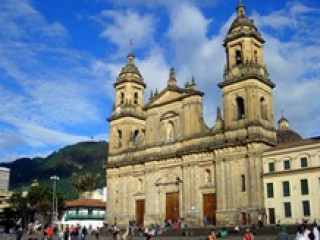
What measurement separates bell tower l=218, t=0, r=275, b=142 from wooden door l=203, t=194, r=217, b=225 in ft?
22.1

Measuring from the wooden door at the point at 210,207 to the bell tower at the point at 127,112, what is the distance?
14.3 m

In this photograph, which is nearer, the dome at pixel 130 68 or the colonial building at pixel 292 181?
the colonial building at pixel 292 181

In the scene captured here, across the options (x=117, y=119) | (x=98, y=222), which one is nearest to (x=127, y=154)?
(x=117, y=119)

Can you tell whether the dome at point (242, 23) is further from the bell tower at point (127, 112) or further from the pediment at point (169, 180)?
the pediment at point (169, 180)

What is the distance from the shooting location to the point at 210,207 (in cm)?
4484

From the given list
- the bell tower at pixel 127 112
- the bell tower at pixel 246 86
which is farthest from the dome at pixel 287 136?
the bell tower at pixel 127 112

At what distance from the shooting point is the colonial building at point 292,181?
37469 millimetres

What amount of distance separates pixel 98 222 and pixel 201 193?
25.3 metres

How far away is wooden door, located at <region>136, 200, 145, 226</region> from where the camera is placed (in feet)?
171

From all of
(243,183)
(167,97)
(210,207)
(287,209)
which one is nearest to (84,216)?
(167,97)

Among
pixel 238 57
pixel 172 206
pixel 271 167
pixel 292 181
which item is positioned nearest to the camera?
pixel 292 181

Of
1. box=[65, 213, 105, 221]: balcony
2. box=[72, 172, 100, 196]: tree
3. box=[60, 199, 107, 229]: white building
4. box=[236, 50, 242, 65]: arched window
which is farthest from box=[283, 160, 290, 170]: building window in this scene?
box=[72, 172, 100, 196]: tree

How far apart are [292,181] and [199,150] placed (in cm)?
1086

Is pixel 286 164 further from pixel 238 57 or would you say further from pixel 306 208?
pixel 238 57
